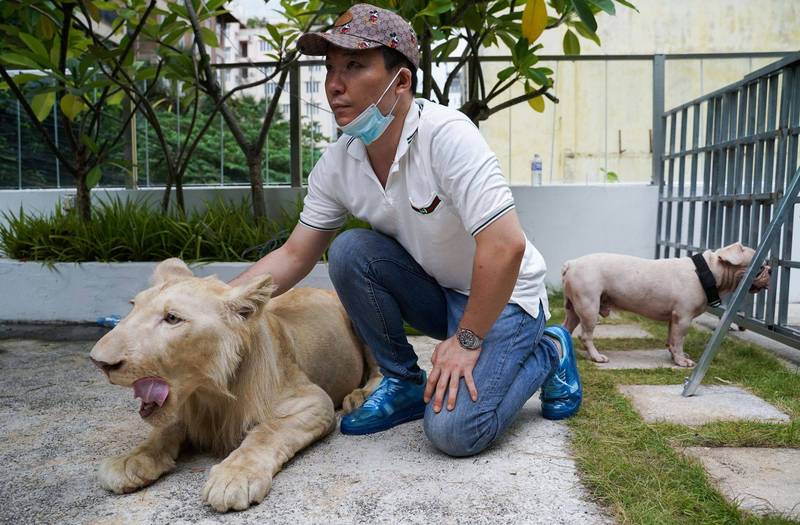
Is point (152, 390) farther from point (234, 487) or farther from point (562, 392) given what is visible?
point (562, 392)

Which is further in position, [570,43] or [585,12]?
[570,43]

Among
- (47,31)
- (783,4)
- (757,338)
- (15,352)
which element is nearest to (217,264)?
(15,352)

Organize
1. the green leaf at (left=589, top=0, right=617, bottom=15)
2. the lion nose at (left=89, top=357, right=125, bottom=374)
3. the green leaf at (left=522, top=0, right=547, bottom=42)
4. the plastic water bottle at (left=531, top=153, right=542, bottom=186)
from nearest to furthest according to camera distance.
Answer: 1. the lion nose at (left=89, top=357, right=125, bottom=374)
2. the green leaf at (left=522, top=0, right=547, bottom=42)
3. the green leaf at (left=589, top=0, right=617, bottom=15)
4. the plastic water bottle at (left=531, top=153, right=542, bottom=186)

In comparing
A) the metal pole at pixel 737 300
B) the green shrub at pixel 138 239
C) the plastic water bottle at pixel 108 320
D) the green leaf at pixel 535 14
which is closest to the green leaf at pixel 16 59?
the green shrub at pixel 138 239

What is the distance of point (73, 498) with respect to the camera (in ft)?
6.53

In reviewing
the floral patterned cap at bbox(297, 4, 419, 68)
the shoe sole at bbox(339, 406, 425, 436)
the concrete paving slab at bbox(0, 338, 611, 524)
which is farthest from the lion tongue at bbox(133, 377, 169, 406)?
the floral patterned cap at bbox(297, 4, 419, 68)

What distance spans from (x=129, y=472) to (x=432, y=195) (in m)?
1.23

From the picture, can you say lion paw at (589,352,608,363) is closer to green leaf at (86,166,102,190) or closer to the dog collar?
the dog collar

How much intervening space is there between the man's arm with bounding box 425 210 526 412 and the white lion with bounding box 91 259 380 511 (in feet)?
1.48

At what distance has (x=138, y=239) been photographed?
489cm

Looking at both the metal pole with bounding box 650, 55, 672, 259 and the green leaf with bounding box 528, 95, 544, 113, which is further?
the metal pole with bounding box 650, 55, 672, 259

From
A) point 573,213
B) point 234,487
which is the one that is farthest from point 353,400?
point 573,213

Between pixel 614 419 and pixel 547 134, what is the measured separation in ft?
15.9

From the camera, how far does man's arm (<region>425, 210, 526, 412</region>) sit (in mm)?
2145
